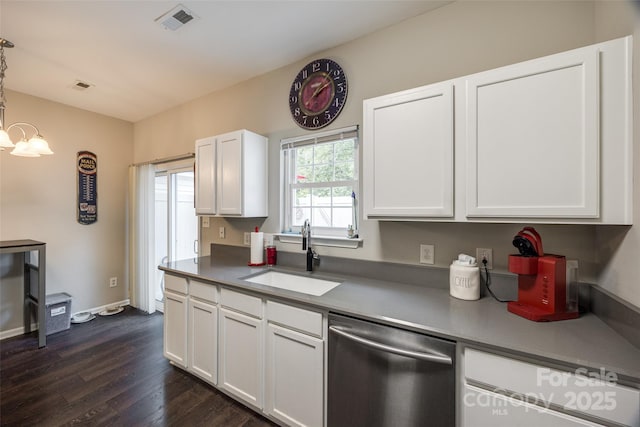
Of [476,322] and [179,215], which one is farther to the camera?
[179,215]

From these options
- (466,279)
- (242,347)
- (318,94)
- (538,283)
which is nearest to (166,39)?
(318,94)

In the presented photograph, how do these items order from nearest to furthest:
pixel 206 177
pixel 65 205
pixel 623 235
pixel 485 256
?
pixel 623 235 → pixel 485 256 → pixel 206 177 → pixel 65 205

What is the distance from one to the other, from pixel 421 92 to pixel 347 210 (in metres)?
0.98

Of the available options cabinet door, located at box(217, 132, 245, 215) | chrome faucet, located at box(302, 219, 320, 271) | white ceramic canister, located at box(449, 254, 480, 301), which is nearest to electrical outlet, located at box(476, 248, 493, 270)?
white ceramic canister, located at box(449, 254, 480, 301)

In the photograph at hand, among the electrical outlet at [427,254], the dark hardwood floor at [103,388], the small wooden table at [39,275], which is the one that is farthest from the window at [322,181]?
the small wooden table at [39,275]

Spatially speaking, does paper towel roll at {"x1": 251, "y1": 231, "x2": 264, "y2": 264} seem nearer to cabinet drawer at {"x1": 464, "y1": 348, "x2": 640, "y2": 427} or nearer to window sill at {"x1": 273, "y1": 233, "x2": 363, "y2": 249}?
window sill at {"x1": 273, "y1": 233, "x2": 363, "y2": 249}

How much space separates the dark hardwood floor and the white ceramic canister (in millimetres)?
1444

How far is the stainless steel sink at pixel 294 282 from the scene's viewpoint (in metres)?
1.82

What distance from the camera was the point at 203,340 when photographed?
6.28ft

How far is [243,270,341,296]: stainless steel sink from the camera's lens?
1.82m

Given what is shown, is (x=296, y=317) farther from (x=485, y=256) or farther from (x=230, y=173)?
(x=230, y=173)

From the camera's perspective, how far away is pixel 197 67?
92.5 inches

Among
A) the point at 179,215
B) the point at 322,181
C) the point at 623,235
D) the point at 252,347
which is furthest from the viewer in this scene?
the point at 179,215

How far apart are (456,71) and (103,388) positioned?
3.34 m
